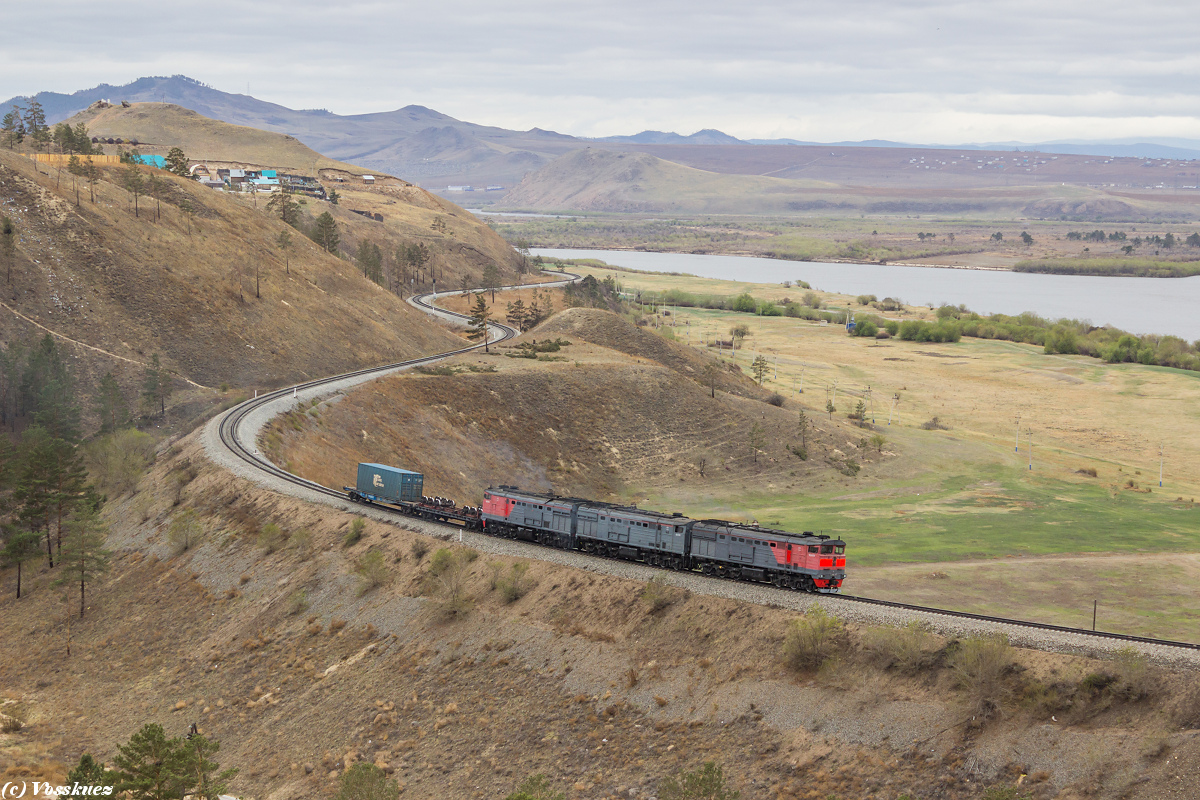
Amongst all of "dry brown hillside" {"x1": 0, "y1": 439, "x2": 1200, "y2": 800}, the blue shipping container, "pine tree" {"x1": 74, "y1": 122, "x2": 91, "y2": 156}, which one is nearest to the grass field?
the blue shipping container

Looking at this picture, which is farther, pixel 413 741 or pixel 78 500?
pixel 78 500

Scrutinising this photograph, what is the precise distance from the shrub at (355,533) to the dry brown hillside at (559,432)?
1828 centimetres

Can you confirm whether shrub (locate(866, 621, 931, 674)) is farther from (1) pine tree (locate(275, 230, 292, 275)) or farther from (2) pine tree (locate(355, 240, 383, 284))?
(2) pine tree (locate(355, 240, 383, 284))

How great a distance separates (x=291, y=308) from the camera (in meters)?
119

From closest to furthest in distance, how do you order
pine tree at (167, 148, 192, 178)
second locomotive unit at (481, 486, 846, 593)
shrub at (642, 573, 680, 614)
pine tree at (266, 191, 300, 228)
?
shrub at (642, 573, 680, 614), second locomotive unit at (481, 486, 846, 593), pine tree at (167, 148, 192, 178), pine tree at (266, 191, 300, 228)

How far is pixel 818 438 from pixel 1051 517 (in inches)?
1084

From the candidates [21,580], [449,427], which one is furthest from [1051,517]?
[21,580]

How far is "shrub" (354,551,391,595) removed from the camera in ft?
159

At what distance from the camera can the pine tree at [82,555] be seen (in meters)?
54.9

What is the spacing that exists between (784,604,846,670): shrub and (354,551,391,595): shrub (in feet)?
73.5

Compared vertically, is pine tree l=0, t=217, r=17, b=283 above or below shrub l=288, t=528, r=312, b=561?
above

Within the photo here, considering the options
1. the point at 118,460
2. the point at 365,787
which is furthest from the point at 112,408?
the point at 365,787

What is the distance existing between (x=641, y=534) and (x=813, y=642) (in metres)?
14.1

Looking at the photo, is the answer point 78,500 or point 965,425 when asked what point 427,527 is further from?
point 965,425
